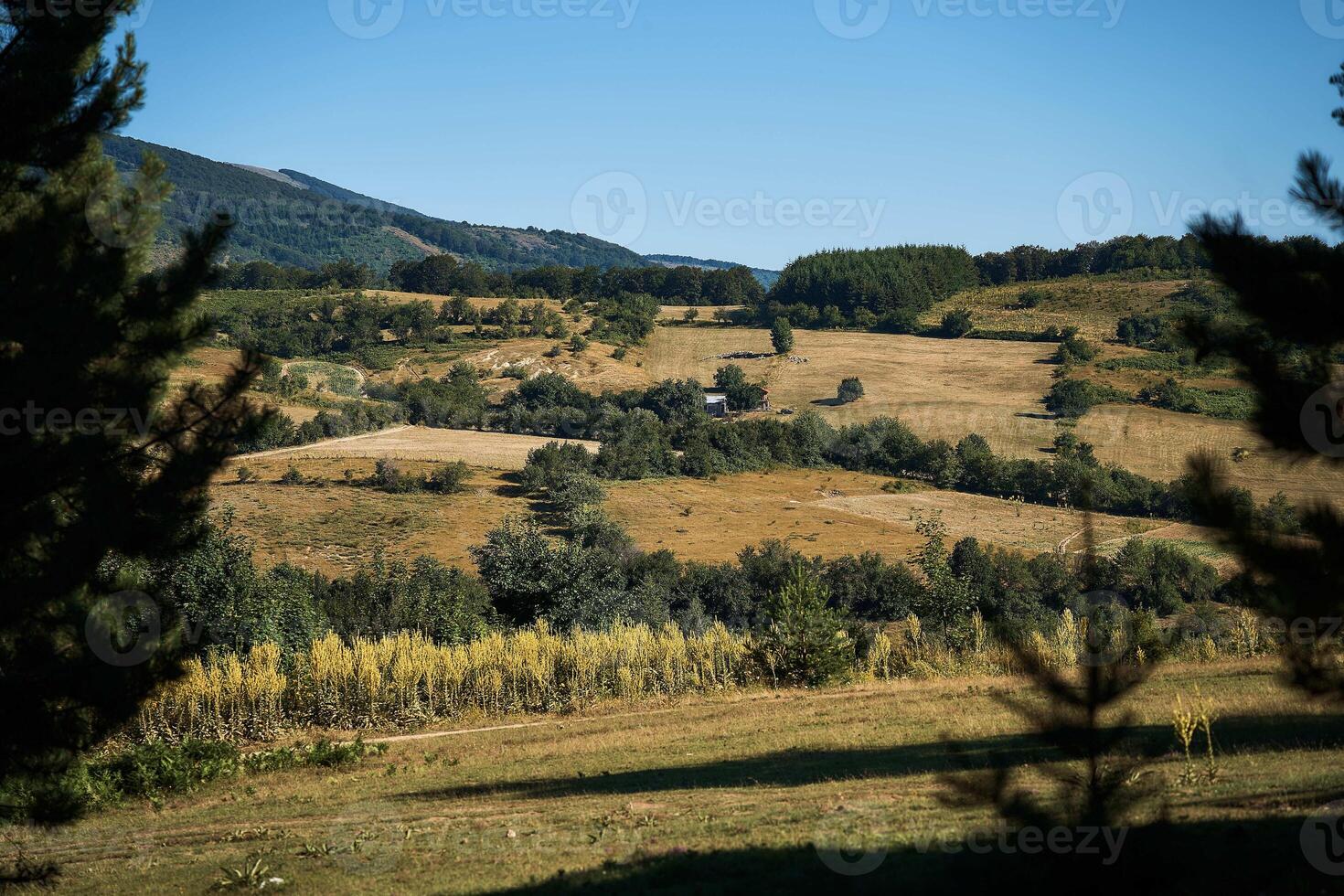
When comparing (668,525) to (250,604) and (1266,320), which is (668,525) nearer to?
(250,604)

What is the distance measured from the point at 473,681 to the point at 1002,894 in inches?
779

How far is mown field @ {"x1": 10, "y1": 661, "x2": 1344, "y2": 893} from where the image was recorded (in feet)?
24.7

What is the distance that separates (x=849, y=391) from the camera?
268 ft

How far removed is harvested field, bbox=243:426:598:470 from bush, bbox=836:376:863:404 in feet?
71.4

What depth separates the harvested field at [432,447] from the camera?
59875mm

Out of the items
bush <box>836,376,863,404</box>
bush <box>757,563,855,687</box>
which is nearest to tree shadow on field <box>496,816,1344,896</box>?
bush <box>757,563,855,687</box>

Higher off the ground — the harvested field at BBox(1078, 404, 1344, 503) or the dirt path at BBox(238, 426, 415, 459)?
the harvested field at BBox(1078, 404, 1344, 503)


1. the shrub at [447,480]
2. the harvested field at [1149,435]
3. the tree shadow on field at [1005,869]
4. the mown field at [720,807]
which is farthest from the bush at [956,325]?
the tree shadow on field at [1005,869]

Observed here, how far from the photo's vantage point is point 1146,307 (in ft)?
301

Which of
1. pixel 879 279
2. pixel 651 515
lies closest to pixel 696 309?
pixel 879 279

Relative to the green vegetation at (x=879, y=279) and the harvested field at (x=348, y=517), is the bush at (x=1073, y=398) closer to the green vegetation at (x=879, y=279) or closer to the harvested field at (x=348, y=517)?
the green vegetation at (x=879, y=279)

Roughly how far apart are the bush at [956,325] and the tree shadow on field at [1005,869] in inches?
3718

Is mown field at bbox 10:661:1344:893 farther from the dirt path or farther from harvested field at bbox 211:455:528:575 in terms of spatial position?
the dirt path

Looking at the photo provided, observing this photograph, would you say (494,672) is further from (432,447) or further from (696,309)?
(696,309)
